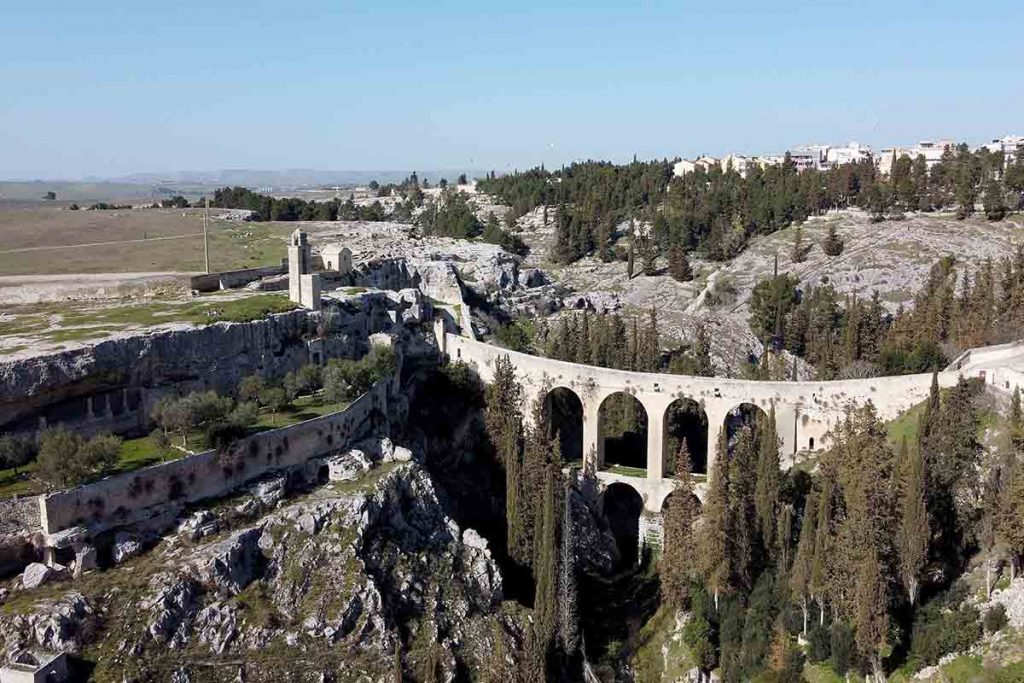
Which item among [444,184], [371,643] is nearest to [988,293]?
[371,643]

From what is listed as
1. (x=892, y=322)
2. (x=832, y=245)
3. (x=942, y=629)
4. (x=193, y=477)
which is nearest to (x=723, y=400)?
(x=942, y=629)

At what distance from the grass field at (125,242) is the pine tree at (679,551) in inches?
1206

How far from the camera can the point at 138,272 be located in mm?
50031

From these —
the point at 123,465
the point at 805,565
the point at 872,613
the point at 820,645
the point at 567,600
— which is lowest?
the point at 820,645

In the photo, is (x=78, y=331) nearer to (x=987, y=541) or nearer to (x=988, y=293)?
(x=987, y=541)

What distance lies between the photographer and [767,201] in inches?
3206

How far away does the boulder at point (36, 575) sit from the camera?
26.1 metres

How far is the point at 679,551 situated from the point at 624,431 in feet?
46.7

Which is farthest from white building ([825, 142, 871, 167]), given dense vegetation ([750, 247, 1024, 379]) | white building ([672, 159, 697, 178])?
dense vegetation ([750, 247, 1024, 379])

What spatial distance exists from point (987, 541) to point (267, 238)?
2030 inches

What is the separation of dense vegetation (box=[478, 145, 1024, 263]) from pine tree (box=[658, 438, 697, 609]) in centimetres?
4482

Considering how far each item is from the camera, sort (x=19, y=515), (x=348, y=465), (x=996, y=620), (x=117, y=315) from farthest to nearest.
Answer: (x=117, y=315), (x=348, y=465), (x=996, y=620), (x=19, y=515)

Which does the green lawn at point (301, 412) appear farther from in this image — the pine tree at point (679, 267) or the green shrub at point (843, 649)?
the pine tree at point (679, 267)

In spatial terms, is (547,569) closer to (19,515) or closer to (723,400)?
(723,400)
